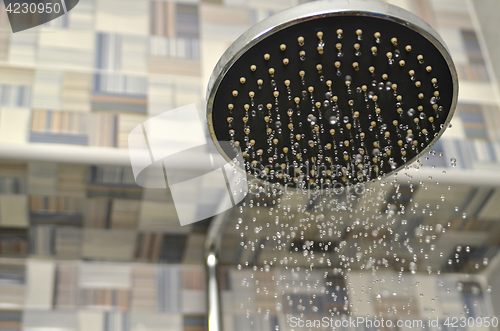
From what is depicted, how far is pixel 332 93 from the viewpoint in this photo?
2.03 feet

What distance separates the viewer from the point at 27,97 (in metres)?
1.04

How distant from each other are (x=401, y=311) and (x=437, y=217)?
0.27 metres

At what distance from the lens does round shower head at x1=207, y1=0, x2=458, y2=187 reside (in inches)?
22.2

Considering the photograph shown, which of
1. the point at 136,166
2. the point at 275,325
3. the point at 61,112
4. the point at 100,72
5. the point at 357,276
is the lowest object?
the point at 275,325

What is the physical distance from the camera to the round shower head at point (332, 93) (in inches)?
22.2

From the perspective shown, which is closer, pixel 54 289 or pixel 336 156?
pixel 336 156

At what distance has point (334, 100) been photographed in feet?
2.06

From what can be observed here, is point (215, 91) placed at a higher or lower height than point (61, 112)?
lower

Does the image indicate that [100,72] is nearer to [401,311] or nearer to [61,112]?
[61,112]

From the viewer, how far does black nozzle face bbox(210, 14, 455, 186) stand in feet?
1.89

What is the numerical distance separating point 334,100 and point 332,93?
0.4 inches

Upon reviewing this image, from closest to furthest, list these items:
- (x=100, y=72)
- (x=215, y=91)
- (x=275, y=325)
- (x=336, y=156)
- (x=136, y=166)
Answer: (x=215, y=91), (x=336, y=156), (x=136, y=166), (x=100, y=72), (x=275, y=325)

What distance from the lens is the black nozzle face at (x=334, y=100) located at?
1.89 feet

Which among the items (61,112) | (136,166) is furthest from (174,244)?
(61,112)
